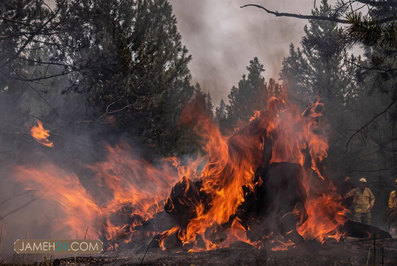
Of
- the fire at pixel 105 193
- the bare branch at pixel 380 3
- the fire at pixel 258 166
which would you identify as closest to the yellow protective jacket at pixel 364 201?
the fire at pixel 258 166

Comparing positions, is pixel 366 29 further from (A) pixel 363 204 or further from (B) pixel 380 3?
(A) pixel 363 204

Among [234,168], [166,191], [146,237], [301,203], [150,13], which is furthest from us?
[150,13]

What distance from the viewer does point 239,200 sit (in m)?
6.02

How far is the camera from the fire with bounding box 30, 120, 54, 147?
7465mm

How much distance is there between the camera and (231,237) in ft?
20.2

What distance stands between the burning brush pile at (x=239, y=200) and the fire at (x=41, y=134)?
0.24 feet

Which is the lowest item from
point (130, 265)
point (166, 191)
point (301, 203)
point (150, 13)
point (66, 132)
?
point (130, 265)

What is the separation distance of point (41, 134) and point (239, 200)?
17.9 ft

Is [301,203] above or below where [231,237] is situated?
above

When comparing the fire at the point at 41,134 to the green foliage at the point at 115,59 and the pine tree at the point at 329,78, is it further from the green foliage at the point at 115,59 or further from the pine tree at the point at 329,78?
the pine tree at the point at 329,78

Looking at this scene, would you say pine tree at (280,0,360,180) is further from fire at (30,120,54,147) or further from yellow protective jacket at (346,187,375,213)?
fire at (30,120,54,147)

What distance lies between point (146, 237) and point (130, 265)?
2.39 metres

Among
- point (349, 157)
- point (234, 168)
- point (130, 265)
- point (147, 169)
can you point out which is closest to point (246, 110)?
point (349, 157)

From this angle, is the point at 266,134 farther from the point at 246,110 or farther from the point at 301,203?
the point at 246,110
